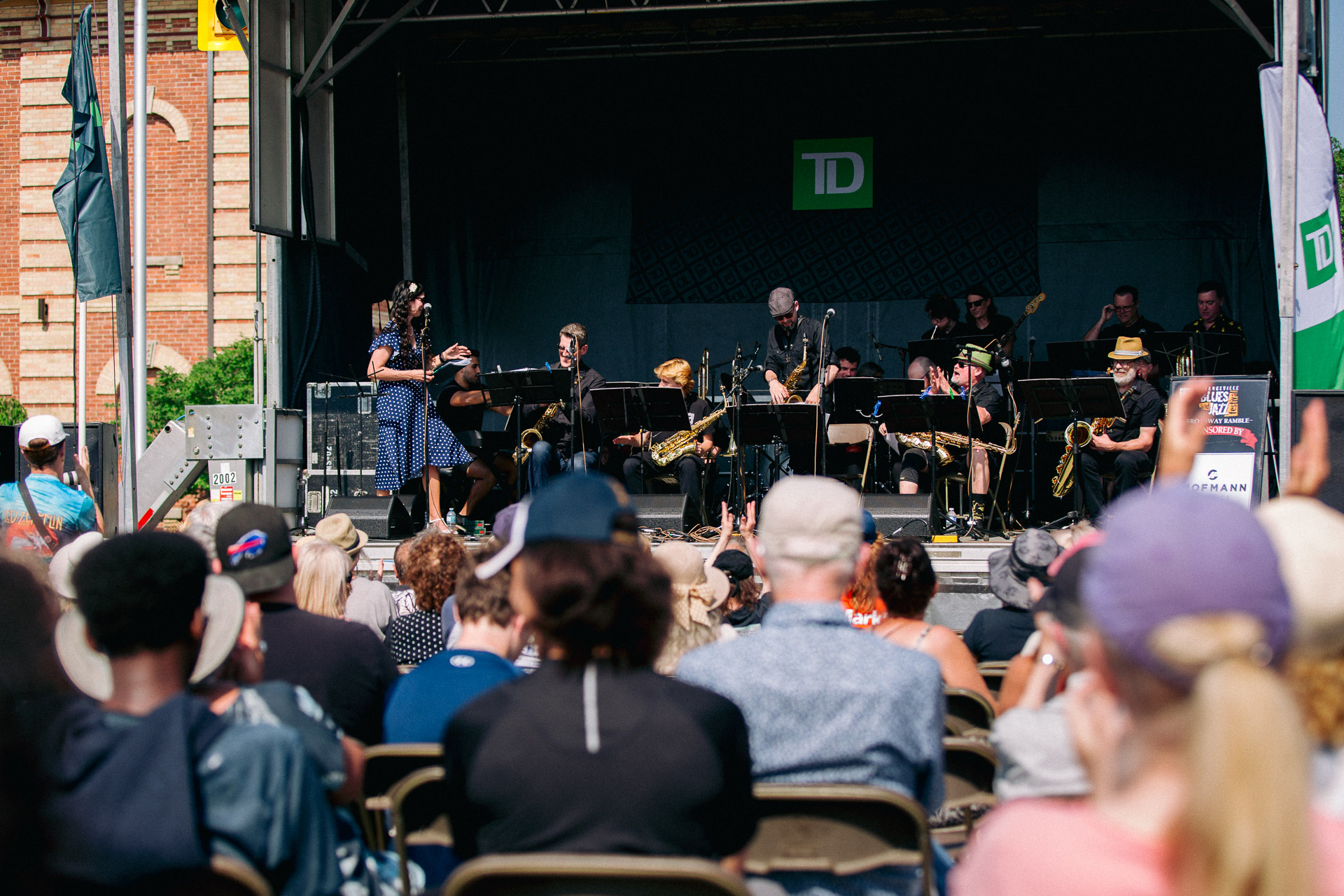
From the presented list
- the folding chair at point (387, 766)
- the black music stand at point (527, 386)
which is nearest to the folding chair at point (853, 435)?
the black music stand at point (527, 386)

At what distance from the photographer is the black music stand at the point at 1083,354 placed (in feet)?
27.4

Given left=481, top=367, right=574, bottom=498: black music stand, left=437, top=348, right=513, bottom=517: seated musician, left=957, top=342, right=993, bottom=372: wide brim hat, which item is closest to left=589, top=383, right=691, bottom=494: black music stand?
left=481, top=367, right=574, bottom=498: black music stand

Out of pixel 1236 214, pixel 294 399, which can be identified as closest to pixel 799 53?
pixel 1236 214

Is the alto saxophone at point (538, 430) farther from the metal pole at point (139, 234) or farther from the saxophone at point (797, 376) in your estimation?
the metal pole at point (139, 234)

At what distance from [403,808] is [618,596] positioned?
0.68 meters

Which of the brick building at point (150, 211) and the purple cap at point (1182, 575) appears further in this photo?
→ the brick building at point (150, 211)

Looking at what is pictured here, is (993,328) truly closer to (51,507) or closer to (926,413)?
(926,413)

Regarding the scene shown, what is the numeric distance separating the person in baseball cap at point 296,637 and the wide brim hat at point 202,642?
53 cm

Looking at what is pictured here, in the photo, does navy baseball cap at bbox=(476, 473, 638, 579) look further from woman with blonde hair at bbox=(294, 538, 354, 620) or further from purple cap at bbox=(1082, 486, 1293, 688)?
woman with blonde hair at bbox=(294, 538, 354, 620)

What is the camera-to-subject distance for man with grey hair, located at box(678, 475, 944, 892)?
1.99 m

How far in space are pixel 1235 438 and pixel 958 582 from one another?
2.23 m

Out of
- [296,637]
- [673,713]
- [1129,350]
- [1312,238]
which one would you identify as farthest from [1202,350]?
[673,713]

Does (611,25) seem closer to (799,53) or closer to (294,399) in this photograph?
(799,53)

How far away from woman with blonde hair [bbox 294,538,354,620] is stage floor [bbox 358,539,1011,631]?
234 centimetres
